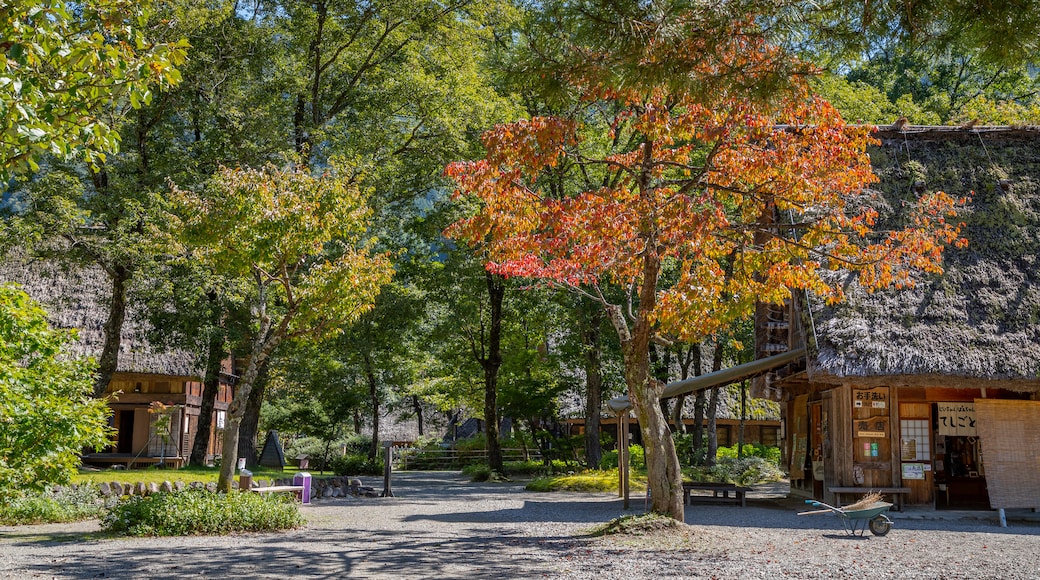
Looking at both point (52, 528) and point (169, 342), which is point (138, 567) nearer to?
point (52, 528)

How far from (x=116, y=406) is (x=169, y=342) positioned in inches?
325

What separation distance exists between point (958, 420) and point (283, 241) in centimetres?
1201

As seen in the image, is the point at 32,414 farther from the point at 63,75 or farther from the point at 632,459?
the point at 632,459

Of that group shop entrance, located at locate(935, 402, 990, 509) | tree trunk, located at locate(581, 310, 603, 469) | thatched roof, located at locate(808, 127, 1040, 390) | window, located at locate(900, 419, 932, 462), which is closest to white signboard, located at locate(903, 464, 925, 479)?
window, located at locate(900, 419, 932, 462)

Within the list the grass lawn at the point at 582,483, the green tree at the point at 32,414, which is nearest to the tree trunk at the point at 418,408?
the grass lawn at the point at 582,483

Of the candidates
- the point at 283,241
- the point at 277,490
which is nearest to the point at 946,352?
the point at 283,241

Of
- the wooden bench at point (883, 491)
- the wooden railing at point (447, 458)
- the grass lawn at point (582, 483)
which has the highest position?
the wooden bench at point (883, 491)

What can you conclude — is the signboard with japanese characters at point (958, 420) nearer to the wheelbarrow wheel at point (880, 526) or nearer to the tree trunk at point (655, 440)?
the wheelbarrow wheel at point (880, 526)

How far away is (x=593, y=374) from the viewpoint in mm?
24109

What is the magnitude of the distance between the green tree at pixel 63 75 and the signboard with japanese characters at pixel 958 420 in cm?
1387

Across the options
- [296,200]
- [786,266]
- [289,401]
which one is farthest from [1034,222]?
[289,401]

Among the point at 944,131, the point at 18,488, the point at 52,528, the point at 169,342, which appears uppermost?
the point at 944,131

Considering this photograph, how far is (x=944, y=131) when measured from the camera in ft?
55.2

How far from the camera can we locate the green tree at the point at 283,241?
11.7 metres
